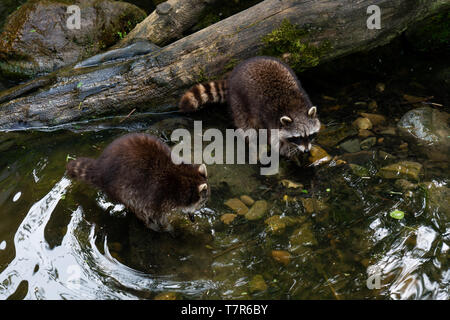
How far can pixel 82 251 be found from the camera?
395cm

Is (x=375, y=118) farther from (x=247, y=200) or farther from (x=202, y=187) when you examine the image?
(x=202, y=187)

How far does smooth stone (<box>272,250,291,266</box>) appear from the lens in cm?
387

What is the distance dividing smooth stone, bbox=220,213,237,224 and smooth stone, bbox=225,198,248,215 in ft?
0.25

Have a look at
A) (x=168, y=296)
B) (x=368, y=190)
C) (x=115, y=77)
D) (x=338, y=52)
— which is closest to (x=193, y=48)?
(x=115, y=77)

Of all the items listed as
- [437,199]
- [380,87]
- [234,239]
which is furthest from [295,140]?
[380,87]

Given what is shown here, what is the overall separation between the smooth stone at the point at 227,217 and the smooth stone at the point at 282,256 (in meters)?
0.60

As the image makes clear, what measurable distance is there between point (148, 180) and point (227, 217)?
92 centimetres

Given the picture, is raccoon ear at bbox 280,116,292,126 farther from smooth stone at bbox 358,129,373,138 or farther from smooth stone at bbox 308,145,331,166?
smooth stone at bbox 358,129,373,138

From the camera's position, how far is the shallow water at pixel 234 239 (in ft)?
11.8

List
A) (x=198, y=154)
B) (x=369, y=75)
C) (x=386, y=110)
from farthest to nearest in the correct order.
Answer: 1. (x=369, y=75)
2. (x=386, y=110)
3. (x=198, y=154)

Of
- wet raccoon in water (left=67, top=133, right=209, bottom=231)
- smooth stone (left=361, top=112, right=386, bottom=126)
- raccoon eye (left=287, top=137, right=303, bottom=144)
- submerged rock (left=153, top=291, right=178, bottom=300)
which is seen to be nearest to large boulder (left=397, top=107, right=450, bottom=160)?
smooth stone (left=361, top=112, right=386, bottom=126)

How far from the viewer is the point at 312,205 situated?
4.45 m
